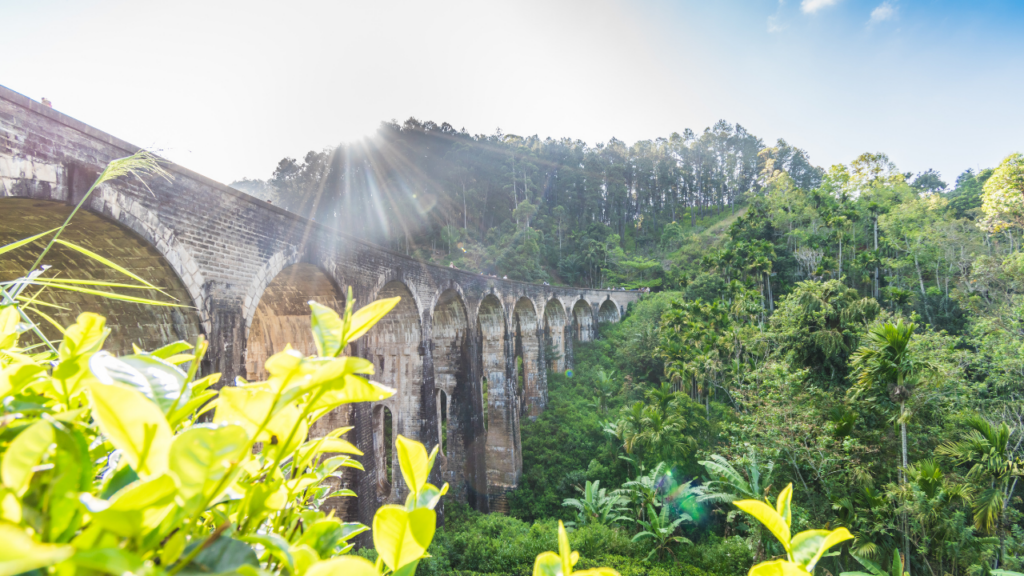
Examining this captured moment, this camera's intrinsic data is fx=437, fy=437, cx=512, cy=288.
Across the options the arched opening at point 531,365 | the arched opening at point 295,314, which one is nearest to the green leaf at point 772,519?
the arched opening at point 295,314

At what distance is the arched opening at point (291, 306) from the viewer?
23.3ft

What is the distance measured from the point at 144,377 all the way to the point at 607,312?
99.6ft

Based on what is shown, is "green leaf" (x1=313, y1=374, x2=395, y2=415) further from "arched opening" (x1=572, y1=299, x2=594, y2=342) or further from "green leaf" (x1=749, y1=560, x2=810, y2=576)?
"arched opening" (x1=572, y1=299, x2=594, y2=342)

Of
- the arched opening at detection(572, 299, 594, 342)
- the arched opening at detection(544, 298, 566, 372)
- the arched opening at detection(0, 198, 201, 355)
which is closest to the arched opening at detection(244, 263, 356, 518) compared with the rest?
the arched opening at detection(0, 198, 201, 355)

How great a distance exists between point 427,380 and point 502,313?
5380mm

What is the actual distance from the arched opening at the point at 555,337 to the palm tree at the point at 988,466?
15497mm

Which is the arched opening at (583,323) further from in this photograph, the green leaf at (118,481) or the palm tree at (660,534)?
the green leaf at (118,481)

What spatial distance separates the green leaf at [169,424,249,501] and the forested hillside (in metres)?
8.65

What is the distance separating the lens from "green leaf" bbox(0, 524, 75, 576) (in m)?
0.22

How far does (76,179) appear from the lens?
12.3ft

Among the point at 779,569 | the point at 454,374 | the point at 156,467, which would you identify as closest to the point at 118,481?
the point at 156,467

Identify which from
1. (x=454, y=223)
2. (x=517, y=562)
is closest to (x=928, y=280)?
(x=517, y=562)

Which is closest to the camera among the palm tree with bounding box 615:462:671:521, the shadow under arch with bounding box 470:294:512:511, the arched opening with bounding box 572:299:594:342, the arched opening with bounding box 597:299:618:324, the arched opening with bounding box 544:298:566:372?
the palm tree with bounding box 615:462:671:521

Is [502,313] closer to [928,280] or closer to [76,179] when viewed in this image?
[76,179]
